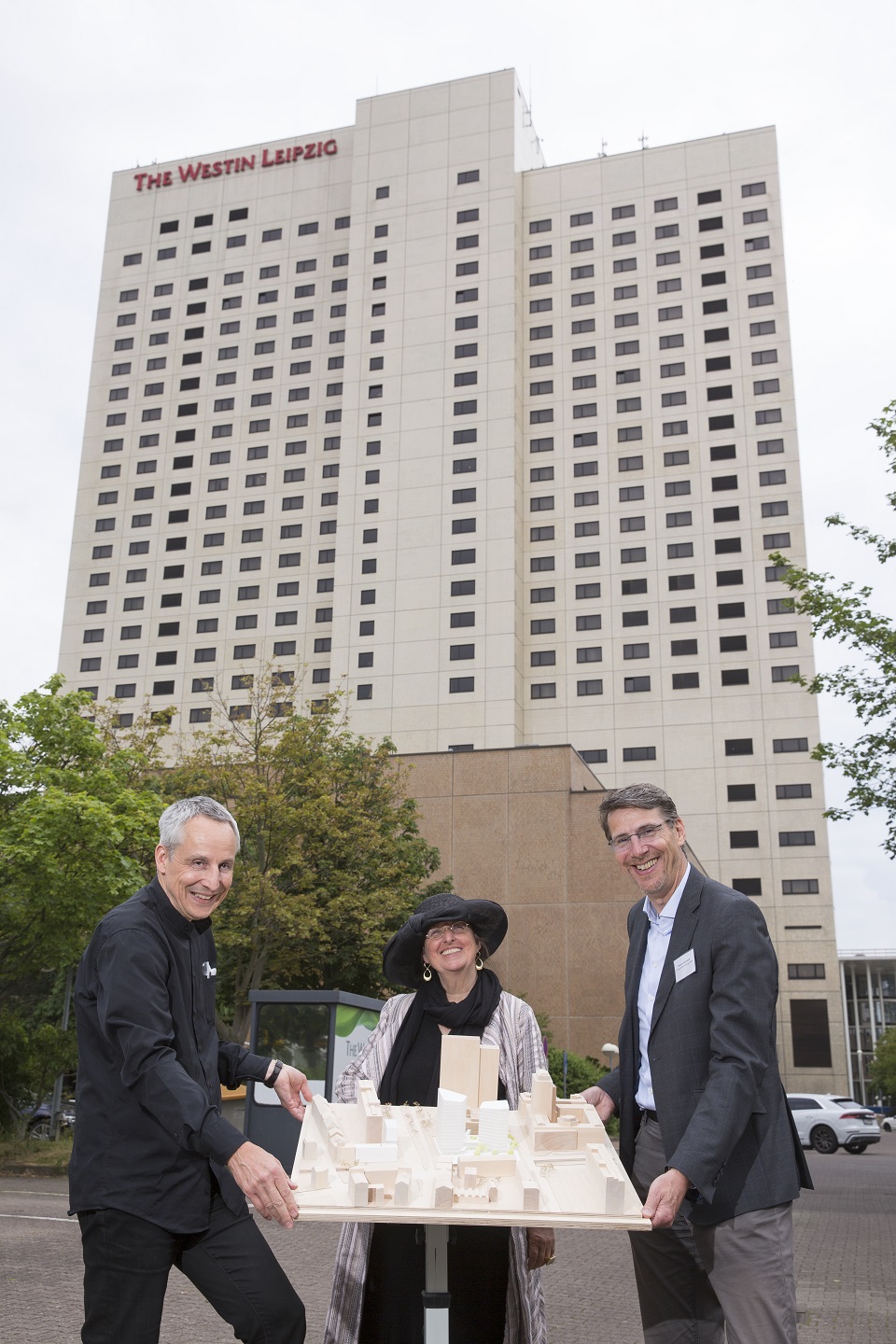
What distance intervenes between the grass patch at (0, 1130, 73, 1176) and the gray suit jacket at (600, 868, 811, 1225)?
1722 centimetres

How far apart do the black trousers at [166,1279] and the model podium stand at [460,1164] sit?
433mm

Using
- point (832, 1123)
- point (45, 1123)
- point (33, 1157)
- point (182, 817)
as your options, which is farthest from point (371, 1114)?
point (45, 1123)

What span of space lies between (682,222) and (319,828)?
50691mm

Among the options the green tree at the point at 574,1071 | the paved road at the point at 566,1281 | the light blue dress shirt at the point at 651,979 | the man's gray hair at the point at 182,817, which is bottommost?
the paved road at the point at 566,1281

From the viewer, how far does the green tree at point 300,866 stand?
2777 centimetres

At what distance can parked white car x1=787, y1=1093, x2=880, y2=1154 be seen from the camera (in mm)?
32375

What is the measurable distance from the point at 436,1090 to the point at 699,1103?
133cm

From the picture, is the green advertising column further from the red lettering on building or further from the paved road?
the red lettering on building

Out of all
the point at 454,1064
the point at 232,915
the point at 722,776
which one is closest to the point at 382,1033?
the point at 454,1064

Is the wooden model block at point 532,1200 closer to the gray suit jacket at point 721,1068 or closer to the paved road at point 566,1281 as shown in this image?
the gray suit jacket at point 721,1068

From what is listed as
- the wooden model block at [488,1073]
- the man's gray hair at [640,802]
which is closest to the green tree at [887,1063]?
the man's gray hair at [640,802]

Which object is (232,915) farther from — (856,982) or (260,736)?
(856,982)

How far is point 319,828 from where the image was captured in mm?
28828

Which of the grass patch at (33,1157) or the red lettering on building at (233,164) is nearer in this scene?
the grass patch at (33,1157)
